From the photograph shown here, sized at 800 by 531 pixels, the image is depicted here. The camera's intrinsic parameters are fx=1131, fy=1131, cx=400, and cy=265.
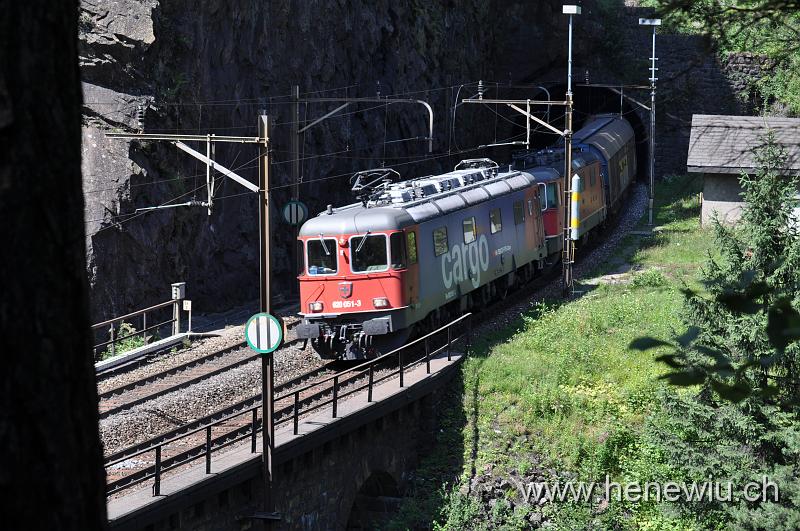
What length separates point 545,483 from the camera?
2112cm

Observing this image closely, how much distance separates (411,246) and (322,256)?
180 centimetres

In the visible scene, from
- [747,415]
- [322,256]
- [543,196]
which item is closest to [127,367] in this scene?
[322,256]

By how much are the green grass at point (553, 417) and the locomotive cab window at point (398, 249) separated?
2.95 meters

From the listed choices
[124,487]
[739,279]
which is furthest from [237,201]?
[739,279]

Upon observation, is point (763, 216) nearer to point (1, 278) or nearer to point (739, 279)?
point (739, 279)

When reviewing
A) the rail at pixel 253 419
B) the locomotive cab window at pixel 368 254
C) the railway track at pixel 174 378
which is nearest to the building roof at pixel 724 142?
the rail at pixel 253 419

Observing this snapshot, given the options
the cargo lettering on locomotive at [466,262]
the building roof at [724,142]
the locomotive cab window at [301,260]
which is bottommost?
the cargo lettering on locomotive at [466,262]

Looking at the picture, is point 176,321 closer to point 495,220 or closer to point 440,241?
point 440,241

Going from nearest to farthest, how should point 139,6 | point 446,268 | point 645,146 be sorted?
point 446,268 → point 139,6 → point 645,146

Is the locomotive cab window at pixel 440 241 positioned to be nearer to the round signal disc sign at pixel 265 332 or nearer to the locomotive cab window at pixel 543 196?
the round signal disc sign at pixel 265 332

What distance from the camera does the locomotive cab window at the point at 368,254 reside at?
2220 cm

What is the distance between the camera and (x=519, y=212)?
28922 millimetres

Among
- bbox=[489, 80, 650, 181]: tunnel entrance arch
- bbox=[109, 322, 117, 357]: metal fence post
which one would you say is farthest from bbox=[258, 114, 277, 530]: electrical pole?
bbox=[489, 80, 650, 181]: tunnel entrance arch

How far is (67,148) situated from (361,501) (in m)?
18.9
